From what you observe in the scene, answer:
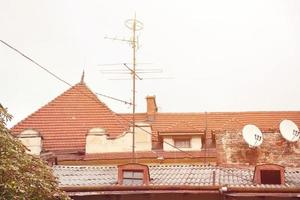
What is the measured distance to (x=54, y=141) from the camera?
24953mm

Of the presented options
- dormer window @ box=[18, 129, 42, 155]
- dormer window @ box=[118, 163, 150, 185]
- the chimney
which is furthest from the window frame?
dormer window @ box=[118, 163, 150, 185]

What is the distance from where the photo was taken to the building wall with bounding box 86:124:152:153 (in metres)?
24.1

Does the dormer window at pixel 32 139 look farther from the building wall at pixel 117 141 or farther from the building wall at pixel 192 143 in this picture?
the building wall at pixel 192 143

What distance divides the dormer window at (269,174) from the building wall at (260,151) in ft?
23.8

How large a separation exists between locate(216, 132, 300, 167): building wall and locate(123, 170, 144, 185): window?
7794mm

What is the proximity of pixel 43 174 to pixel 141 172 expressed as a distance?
5.03 metres

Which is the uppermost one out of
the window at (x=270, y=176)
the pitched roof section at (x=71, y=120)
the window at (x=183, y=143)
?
the pitched roof section at (x=71, y=120)

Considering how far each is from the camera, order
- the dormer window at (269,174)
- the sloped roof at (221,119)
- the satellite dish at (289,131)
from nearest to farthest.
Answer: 1. the dormer window at (269,174)
2. the satellite dish at (289,131)
3. the sloped roof at (221,119)

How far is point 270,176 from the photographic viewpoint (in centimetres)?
1591

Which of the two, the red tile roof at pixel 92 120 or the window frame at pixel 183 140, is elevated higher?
the red tile roof at pixel 92 120

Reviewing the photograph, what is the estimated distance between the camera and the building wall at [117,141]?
78.9ft

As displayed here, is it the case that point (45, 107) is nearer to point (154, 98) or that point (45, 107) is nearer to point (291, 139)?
point (154, 98)

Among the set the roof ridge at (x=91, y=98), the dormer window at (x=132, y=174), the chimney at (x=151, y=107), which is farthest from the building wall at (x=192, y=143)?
the dormer window at (x=132, y=174)

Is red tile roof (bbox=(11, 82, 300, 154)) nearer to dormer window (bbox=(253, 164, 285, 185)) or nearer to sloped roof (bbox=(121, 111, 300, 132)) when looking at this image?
sloped roof (bbox=(121, 111, 300, 132))
